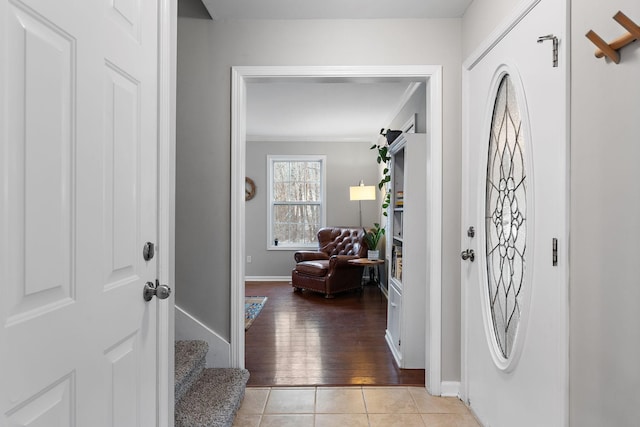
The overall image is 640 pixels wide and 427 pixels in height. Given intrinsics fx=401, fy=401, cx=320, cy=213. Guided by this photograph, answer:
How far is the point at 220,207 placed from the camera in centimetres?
258

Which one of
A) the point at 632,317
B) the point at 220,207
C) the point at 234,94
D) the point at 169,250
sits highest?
the point at 234,94

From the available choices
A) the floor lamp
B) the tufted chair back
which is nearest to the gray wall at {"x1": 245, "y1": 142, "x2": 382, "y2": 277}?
the tufted chair back

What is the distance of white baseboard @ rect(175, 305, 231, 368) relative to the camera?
101 inches

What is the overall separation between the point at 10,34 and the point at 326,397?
7.79 feet

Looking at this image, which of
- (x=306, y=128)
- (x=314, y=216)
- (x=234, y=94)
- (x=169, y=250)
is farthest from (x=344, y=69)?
(x=314, y=216)

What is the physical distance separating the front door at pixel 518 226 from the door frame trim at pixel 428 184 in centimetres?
17

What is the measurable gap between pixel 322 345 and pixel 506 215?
6.94 ft

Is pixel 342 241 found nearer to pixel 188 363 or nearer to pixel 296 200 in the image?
pixel 296 200

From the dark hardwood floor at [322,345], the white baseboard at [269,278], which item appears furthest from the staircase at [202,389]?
the white baseboard at [269,278]

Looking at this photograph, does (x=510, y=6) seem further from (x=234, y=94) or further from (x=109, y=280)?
(x=109, y=280)

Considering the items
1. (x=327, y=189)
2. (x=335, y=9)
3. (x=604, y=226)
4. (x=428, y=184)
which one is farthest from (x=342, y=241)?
(x=604, y=226)

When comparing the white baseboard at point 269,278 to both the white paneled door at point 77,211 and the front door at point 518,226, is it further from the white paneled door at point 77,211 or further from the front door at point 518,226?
the white paneled door at point 77,211

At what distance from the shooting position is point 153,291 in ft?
4.55

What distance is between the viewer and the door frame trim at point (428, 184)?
2.54 meters
